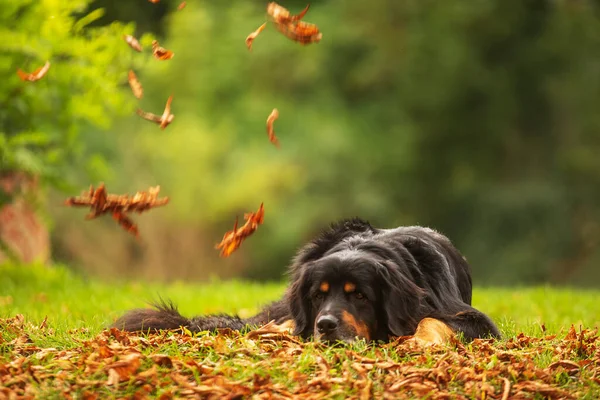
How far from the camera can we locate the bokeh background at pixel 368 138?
59.2 feet

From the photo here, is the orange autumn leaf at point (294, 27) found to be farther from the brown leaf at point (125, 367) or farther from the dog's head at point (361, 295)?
the brown leaf at point (125, 367)

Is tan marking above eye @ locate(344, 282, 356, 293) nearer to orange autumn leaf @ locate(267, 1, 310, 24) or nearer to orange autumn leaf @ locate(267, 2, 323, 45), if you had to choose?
orange autumn leaf @ locate(267, 2, 323, 45)

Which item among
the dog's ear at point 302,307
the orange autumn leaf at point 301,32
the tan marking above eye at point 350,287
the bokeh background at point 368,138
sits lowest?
the bokeh background at point 368,138

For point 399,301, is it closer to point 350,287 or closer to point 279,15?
point 350,287

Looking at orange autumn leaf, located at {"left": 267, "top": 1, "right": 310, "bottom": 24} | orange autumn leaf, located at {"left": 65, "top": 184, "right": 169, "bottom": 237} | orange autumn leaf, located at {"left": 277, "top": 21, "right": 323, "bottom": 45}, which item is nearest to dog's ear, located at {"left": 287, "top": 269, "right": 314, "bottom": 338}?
orange autumn leaf, located at {"left": 65, "top": 184, "right": 169, "bottom": 237}

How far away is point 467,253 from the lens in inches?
796

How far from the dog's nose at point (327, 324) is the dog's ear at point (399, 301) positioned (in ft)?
1.53

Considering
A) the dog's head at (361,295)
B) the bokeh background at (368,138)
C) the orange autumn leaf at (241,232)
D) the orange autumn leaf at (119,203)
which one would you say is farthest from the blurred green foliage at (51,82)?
the bokeh background at (368,138)

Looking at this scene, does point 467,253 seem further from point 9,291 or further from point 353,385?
point 353,385

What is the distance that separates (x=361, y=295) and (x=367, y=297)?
0.04 m

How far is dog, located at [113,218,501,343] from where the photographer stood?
5.16 m

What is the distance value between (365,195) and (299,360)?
51.9 feet

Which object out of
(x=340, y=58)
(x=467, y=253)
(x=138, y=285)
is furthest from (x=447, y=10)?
(x=138, y=285)

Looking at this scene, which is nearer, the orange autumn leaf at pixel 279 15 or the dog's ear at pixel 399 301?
the dog's ear at pixel 399 301
